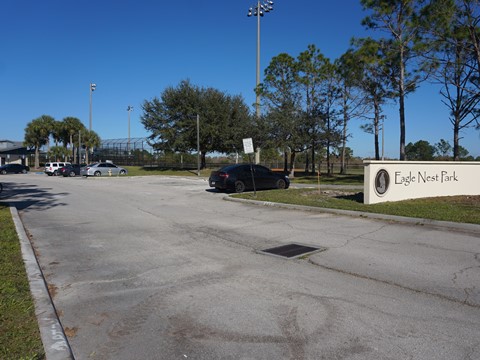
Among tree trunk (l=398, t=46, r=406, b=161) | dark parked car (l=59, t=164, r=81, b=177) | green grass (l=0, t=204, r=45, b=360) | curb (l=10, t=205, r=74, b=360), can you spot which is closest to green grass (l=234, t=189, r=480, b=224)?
curb (l=10, t=205, r=74, b=360)

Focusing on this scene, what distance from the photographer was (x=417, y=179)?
14461mm

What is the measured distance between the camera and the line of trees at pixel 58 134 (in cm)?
6150

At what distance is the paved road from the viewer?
358cm

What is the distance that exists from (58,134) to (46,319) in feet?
218

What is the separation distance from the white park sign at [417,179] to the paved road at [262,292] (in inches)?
147

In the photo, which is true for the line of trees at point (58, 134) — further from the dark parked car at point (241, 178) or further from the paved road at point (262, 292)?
the paved road at point (262, 292)

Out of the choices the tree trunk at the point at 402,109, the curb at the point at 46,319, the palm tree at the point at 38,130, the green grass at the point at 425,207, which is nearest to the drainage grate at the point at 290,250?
the curb at the point at 46,319

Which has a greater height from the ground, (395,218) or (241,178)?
(241,178)

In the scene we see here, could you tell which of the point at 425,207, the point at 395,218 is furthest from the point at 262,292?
the point at 425,207

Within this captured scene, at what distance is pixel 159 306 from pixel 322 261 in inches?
119

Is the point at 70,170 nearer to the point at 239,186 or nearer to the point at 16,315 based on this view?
the point at 239,186

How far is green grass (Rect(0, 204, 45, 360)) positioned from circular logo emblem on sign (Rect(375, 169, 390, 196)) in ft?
35.4

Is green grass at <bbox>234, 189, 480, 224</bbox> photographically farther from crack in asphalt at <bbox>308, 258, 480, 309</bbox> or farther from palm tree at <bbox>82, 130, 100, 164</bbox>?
palm tree at <bbox>82, 130, 100, 164</bbox>

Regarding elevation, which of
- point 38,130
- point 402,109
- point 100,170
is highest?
point 38,130
